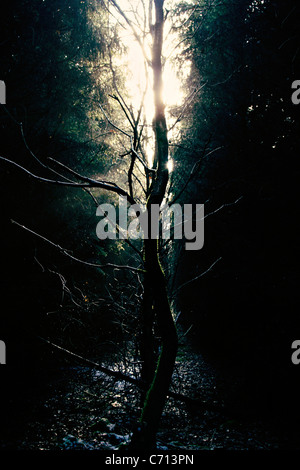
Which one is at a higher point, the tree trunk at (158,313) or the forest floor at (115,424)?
the tree trunk at (158,313)

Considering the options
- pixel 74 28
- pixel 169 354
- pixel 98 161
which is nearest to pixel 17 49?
pixel 74 28

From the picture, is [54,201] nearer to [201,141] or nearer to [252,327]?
[201,141]

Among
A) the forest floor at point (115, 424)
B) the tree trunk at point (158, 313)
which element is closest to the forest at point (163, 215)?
the forest floor at point (115, 424)

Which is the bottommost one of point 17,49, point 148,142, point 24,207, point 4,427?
point 4,427

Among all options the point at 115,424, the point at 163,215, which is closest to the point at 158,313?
the point at 163,215

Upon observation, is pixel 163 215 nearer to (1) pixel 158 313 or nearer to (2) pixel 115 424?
(1) pixel 158 313

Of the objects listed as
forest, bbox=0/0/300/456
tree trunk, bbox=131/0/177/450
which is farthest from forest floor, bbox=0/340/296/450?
tree trunk, bbox=131/0/177/450

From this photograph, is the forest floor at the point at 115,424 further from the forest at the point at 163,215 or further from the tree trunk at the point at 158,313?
the tree trunk at the point at 158,313

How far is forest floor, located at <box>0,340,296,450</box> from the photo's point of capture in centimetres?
353

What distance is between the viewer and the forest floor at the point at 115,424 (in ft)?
11.6

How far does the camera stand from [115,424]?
13.6 feet

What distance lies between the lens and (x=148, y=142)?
11.1 ft
